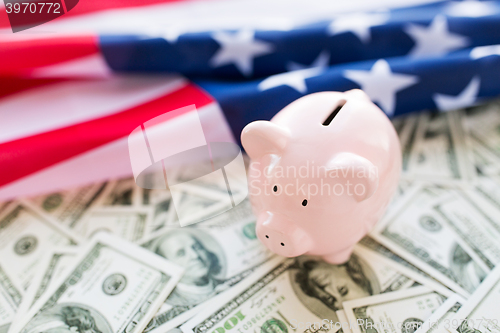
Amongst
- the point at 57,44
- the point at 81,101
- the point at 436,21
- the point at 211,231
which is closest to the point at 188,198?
the point at 211,231

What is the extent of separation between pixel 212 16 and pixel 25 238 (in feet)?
2.19

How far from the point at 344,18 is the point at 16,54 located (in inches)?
28.4

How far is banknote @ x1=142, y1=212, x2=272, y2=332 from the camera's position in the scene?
561 millimetres

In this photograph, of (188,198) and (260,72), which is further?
(260,72)

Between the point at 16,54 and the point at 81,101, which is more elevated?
the point at 16,54

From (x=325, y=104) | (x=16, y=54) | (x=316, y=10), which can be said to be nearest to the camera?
(x=325, y=104)

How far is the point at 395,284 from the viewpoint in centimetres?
58

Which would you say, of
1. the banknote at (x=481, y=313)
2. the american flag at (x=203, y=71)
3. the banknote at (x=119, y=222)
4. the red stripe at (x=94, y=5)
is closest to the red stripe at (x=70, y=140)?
the american flag at (x=203, y=71)

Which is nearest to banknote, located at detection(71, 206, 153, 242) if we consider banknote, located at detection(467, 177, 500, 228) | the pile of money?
the pile of money

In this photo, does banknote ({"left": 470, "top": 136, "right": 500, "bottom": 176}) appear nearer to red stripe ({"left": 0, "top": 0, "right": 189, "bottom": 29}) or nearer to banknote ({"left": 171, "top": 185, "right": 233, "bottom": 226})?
banknote ({"left": 171, "top": 185, "right": 233, "bottom": 226})

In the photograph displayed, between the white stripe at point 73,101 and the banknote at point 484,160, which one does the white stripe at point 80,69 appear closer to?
the white stripe at point 73,101

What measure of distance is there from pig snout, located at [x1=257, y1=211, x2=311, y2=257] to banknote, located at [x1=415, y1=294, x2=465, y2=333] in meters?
0.22

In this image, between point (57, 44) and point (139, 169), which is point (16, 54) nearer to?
point (57, 44)

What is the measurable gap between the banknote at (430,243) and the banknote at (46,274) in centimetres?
54
